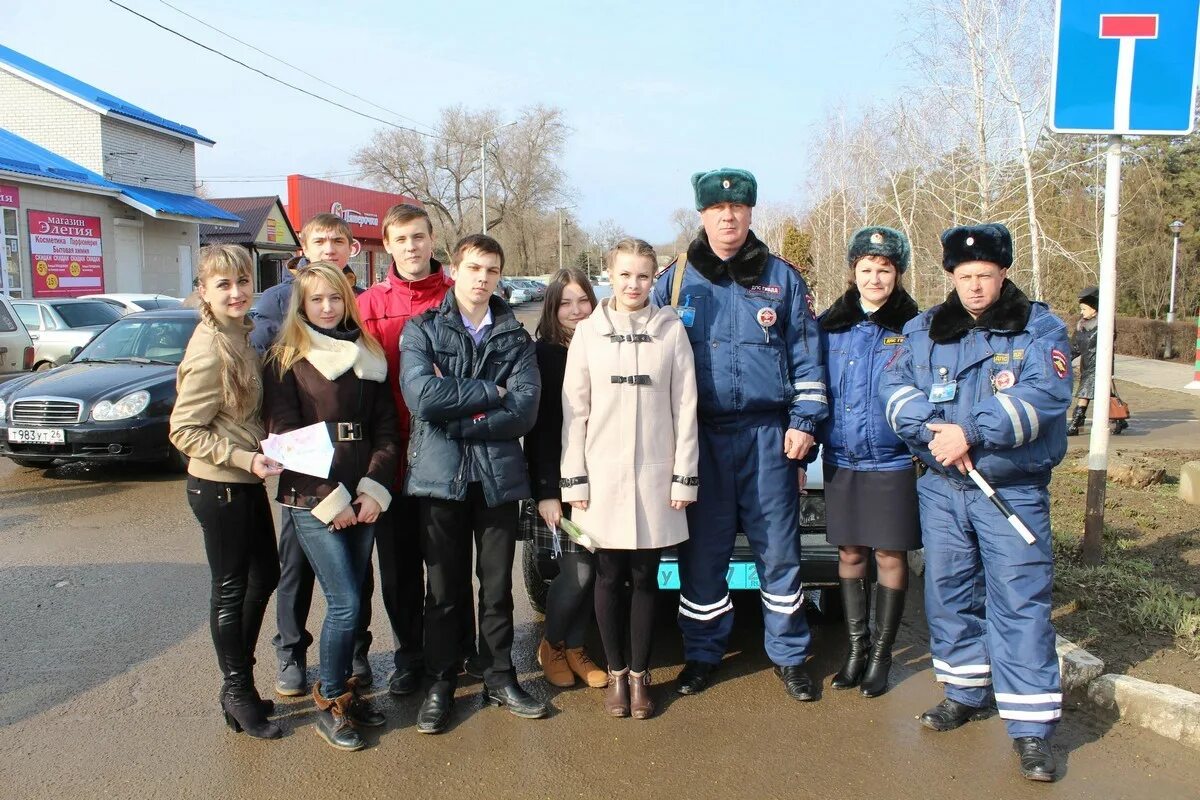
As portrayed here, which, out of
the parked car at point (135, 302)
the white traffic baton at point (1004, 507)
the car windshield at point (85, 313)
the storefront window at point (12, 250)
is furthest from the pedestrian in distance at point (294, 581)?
the storefront window at point (12, 250)

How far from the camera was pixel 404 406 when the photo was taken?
13.0 feet

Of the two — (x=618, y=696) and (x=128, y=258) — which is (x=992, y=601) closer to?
(x=618, y=696)

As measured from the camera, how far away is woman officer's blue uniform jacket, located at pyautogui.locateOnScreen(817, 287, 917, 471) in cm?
402

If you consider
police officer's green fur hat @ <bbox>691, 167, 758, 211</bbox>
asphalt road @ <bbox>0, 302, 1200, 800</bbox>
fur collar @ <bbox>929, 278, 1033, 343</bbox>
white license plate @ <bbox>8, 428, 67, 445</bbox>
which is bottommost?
asphalt road @ <bbox>0, 302, 1200, 800</bbox>

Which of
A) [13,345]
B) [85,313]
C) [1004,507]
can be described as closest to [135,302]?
[85,313]

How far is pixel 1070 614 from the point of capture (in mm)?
4672

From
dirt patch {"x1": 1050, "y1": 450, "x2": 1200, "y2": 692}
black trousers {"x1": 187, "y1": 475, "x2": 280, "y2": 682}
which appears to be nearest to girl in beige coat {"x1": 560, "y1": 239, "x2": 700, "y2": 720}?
black trousers {"x1": 187, "y1": 475, "x2": 280, "y2": 682}

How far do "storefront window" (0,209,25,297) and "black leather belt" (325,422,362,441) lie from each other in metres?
23.3

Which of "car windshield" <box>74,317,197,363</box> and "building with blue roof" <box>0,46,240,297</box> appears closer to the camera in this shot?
"car windshield" <box>74,317,197,363</box>

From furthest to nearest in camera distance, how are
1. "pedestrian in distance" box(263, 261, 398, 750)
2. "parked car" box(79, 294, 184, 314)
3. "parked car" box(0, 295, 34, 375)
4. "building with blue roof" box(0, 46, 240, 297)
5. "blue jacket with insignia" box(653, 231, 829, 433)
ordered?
"building with blue roof" box(0, 46, 240, 297), "parked car" box(79, 294, 184, 314), "parked car" box(0, 295, 34, 375), "blue jacket with insignia" box(653, 231, 829, 433), "pedestrian in distance" box(263, 261, 398, 750)

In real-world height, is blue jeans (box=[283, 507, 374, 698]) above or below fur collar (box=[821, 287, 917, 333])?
below

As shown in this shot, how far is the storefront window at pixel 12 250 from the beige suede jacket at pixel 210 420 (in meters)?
23.1

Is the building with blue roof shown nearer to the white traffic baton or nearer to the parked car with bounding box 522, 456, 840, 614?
the parked car with bounding box 522, 456, 840, 614

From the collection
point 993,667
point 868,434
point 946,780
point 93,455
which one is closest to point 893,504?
point 868,434
